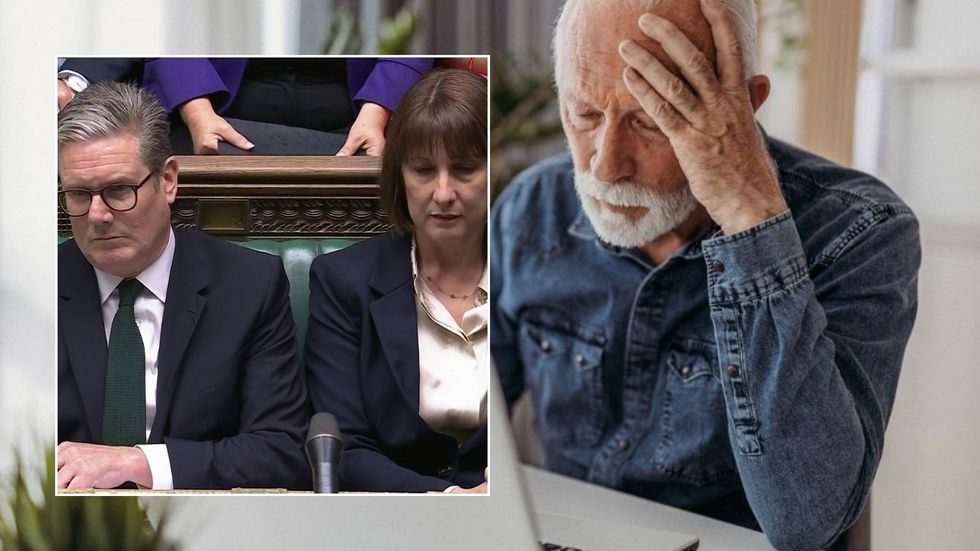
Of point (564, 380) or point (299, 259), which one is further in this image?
point (564, 380)

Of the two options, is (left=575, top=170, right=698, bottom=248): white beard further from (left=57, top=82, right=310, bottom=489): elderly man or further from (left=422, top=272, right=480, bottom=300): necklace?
(left=57, top=82, right=310, bottom=489): elderly man

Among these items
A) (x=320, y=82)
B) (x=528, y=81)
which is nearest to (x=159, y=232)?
(x=320, y=82)

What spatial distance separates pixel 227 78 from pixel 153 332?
199 mm

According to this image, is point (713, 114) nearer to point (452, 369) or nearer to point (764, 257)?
point (764, 257)

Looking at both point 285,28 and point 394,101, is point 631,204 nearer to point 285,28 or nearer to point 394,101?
point 394,101

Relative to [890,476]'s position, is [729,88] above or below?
above

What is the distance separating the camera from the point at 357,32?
0.68m

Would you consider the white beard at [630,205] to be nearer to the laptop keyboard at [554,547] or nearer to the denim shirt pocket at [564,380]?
the denim shirt pocket at [564,380]

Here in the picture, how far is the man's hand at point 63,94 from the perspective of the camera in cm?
62

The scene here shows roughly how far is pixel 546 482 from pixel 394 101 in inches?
15.6

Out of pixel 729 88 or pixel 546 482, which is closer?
pixel 729 88

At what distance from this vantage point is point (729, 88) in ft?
2.07

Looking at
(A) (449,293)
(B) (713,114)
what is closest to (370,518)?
(A) (449,293)

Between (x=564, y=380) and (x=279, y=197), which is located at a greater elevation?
(x=279, y=197)
